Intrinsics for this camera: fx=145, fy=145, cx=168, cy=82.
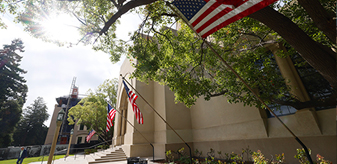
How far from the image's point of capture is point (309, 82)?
Result: 731 centimetres

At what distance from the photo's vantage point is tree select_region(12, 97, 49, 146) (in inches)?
1436

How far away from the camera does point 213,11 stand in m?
2.73

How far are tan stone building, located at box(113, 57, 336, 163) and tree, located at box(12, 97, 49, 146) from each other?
37.7 metres

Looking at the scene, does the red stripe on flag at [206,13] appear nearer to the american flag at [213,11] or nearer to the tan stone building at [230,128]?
the american flag at [213,11]

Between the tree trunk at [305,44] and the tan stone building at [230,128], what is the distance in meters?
4.54

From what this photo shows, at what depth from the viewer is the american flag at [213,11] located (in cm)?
236

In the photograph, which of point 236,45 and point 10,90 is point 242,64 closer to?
point 236,45

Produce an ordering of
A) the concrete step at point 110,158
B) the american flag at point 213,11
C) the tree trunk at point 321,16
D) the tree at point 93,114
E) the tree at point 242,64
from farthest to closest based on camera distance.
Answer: the tree at point 93,114 < the concrete step at point 110,158 < the tree at point 242,64 < the tree trunk at point 321,16 < the american flag at point 213,11

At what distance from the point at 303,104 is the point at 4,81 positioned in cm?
4499

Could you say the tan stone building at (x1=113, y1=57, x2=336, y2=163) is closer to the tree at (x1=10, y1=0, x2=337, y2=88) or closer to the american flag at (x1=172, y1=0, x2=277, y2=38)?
the tree at (x1=10, y1=0, x2=337, y2=88)

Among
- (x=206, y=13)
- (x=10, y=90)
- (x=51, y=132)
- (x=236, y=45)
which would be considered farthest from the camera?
(x=51, y=132)

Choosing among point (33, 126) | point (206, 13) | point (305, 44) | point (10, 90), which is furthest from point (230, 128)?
point (33, 126)

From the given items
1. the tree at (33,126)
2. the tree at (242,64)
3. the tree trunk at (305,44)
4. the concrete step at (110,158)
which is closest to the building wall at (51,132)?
the tree at (33,126)

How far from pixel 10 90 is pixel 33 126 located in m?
15.2
